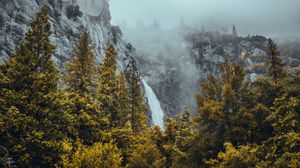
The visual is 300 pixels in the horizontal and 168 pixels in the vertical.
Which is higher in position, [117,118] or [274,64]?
[274,64]

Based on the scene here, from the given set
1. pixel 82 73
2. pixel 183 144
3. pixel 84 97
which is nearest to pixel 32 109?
pixel 84 97

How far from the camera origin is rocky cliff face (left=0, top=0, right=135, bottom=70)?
162ft

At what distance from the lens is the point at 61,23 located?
67375 millimetres

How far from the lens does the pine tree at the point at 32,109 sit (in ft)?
73.0

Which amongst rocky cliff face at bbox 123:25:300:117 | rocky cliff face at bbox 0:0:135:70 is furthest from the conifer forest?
rocky cliff face at bbox 123:25:300:117

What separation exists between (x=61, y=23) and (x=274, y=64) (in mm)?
49554

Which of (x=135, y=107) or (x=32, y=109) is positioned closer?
(x=32, y=109)

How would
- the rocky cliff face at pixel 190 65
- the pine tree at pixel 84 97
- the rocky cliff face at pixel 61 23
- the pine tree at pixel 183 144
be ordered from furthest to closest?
1. the rocky cliff face at pixel 190 65
2. the rocky cliff face at pixel 61 23
3. the pine tree at pixel 84 97
4. the pine tree at pixel 183 144

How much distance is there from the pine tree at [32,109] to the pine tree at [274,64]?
64.4 feet

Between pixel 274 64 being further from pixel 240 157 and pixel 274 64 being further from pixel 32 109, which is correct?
pixel 32 109

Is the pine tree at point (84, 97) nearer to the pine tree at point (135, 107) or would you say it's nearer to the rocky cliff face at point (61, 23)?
the pine tree at point (135, 107)

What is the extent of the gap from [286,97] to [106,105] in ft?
58.2

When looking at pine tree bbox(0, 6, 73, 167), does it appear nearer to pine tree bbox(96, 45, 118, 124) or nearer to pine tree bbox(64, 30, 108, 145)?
pine tree bbox(64, 30, 108, 145)

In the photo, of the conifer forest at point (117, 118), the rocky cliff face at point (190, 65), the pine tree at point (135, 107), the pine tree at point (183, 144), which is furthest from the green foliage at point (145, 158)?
the rocky cliff face at point (190, 65)
